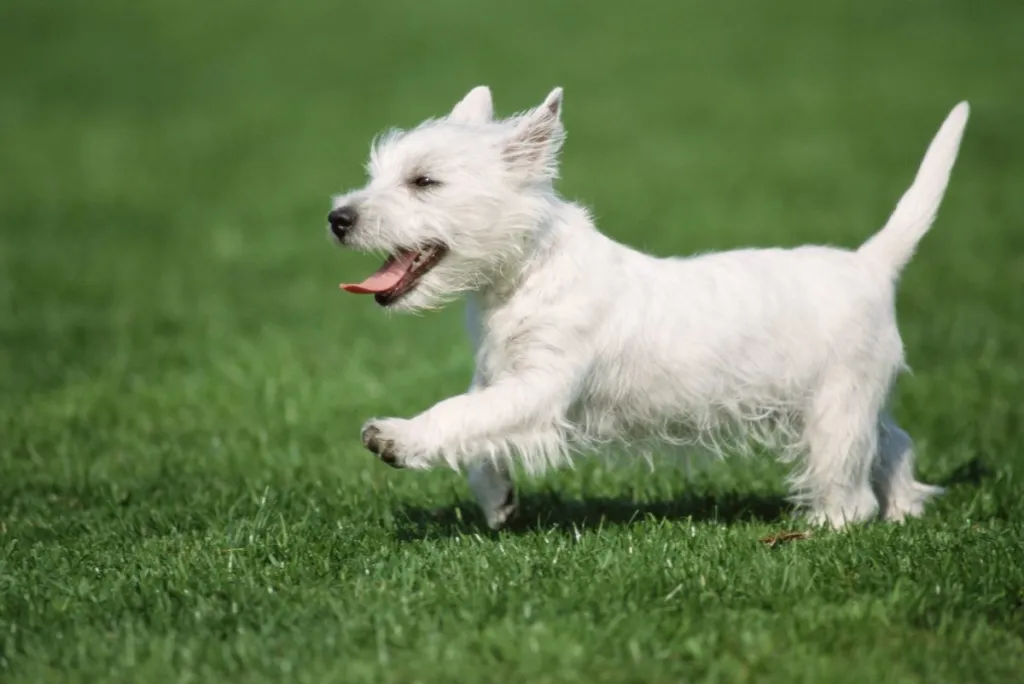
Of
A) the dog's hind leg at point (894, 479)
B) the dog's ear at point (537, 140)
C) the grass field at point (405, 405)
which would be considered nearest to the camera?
the grass field at point (405, 405)

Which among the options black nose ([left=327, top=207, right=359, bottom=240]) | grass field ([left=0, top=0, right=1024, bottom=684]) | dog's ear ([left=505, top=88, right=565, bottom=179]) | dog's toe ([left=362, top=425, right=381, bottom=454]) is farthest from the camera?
dog's ear ([left=505, top=88, right=565, bottom=179])

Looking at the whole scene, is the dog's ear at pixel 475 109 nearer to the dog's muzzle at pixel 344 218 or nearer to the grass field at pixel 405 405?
the dog's muzzle at pixel 344 218

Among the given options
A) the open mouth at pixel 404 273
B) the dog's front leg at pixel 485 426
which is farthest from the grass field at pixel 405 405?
the open mouth at pixel 404 273

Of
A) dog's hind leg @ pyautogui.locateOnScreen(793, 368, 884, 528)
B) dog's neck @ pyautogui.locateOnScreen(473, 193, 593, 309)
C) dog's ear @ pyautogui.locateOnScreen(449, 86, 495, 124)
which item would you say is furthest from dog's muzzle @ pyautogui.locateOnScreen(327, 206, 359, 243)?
dog's hind leg @ pyautogui.locateOnScreen(793, 368, 884, 528)

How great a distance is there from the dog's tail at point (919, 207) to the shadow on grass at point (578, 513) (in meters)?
1.24

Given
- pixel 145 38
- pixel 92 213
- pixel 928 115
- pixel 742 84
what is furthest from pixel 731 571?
pixel 145 38

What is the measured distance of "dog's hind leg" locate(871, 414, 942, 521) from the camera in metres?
6.53

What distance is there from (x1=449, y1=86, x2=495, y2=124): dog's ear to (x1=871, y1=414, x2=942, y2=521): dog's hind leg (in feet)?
7.33

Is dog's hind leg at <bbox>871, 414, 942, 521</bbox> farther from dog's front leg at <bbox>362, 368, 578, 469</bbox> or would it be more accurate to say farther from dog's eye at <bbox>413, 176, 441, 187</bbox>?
dog's eye at <bbox>413, 176, 441, 187</bbox>

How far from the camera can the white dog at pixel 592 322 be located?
5.59 m

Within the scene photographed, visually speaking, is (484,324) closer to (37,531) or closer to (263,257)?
(37,531)

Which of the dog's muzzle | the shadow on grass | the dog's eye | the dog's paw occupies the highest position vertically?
the dog's eye

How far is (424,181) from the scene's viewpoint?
569cm

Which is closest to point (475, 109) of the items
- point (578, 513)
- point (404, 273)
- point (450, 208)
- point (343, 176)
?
point (450, 208)
